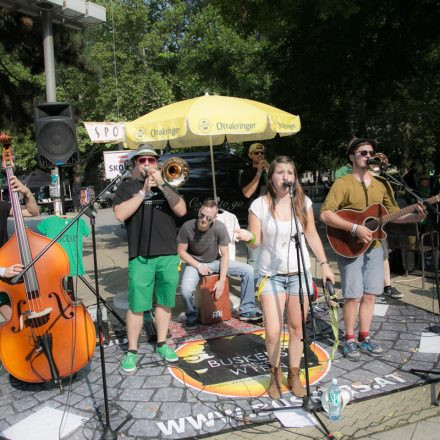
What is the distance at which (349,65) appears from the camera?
9656mm

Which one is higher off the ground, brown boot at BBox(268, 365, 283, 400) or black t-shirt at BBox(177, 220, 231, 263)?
black t-shirt at BBox(177, 220, 231, 263)

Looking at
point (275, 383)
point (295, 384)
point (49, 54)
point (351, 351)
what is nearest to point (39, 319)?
point (275, 383)

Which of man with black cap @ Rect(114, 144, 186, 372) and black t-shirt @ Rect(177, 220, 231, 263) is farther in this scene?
black t-shirt @ Rect(177, 220, 231, 263)

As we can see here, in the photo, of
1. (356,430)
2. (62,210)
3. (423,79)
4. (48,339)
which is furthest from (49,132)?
(423,79)

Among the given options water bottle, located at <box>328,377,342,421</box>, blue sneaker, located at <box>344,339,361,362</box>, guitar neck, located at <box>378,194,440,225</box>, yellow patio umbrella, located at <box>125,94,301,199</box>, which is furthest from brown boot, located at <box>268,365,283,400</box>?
yellow patio umbrella, located at <box>125,94,301,199</box>

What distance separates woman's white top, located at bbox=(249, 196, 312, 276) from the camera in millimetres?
3279

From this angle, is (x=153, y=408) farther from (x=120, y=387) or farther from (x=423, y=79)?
(x=423, y=79)

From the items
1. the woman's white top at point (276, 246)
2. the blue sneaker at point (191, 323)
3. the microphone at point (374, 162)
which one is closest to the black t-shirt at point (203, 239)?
the blue sneaker at point (191, 323)

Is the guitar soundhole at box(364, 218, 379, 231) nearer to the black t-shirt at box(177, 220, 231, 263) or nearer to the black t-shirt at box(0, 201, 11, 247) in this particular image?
the black t-shirt at box(177, 220, 231, 263)

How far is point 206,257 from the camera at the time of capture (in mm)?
5074

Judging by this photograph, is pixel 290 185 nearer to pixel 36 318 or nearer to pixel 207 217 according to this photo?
pixel 207 217

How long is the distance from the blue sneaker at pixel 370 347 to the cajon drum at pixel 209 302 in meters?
1.52

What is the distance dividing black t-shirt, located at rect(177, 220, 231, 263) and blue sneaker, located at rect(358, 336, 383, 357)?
68.1 inches

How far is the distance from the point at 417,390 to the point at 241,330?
1857 mm
